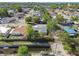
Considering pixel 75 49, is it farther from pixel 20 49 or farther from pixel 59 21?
pixel 20 49

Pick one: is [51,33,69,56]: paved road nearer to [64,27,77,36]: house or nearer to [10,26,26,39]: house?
[64,27,77,36]: house

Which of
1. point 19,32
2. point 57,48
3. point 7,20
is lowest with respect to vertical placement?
point 57,48

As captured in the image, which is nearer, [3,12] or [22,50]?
[22,50]

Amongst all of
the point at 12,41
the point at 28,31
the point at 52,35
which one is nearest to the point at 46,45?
the point at 52,35

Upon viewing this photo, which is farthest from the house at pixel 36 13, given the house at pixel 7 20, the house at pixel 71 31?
the house at pixel 71 31

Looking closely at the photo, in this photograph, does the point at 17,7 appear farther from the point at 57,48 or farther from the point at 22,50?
the point at 57,48

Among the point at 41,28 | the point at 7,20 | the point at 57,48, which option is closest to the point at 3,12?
the point at 7,20

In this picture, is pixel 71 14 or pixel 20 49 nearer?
pixel 20 49

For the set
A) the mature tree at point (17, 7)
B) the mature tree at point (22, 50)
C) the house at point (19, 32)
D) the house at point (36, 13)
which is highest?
the mature tree at point (17, 7)

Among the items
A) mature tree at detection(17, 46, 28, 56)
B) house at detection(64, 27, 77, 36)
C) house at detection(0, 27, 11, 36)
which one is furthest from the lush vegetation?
house at detection(64, 27, 77, 36)

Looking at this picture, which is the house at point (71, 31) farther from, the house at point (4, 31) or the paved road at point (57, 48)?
the house at point (4, 31)

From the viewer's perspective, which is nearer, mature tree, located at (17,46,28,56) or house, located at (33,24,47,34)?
mature tree, located at (17,46,28,56)
